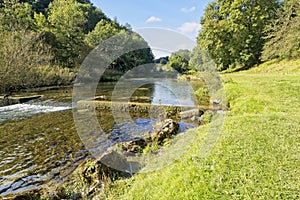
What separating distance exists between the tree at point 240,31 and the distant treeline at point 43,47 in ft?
38.2

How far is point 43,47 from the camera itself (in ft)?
93.7

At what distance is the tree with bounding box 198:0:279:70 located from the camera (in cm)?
2914

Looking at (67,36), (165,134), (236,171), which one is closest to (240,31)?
(165,134)

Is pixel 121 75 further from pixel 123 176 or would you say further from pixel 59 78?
pixel 123 176

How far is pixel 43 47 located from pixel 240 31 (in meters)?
29.7

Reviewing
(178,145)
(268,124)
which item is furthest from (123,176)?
(268,124)

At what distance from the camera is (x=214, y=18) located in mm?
36062

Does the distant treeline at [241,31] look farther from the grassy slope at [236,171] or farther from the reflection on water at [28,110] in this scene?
the grassy slope at [236,171]

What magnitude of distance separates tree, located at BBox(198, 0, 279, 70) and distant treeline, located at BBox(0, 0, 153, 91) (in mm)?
11653

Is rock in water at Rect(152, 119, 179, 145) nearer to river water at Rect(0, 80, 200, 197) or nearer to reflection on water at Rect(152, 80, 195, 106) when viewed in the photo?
river water at Rect(0, 80, 200, 197)

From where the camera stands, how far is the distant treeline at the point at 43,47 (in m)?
18.5

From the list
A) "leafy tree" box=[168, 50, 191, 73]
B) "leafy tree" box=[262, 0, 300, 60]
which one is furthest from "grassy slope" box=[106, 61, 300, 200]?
"leafy tree" box=[262, 0, 300, 60]

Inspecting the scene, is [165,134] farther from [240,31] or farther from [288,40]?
[240,31]

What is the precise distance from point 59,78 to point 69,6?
970 inches
